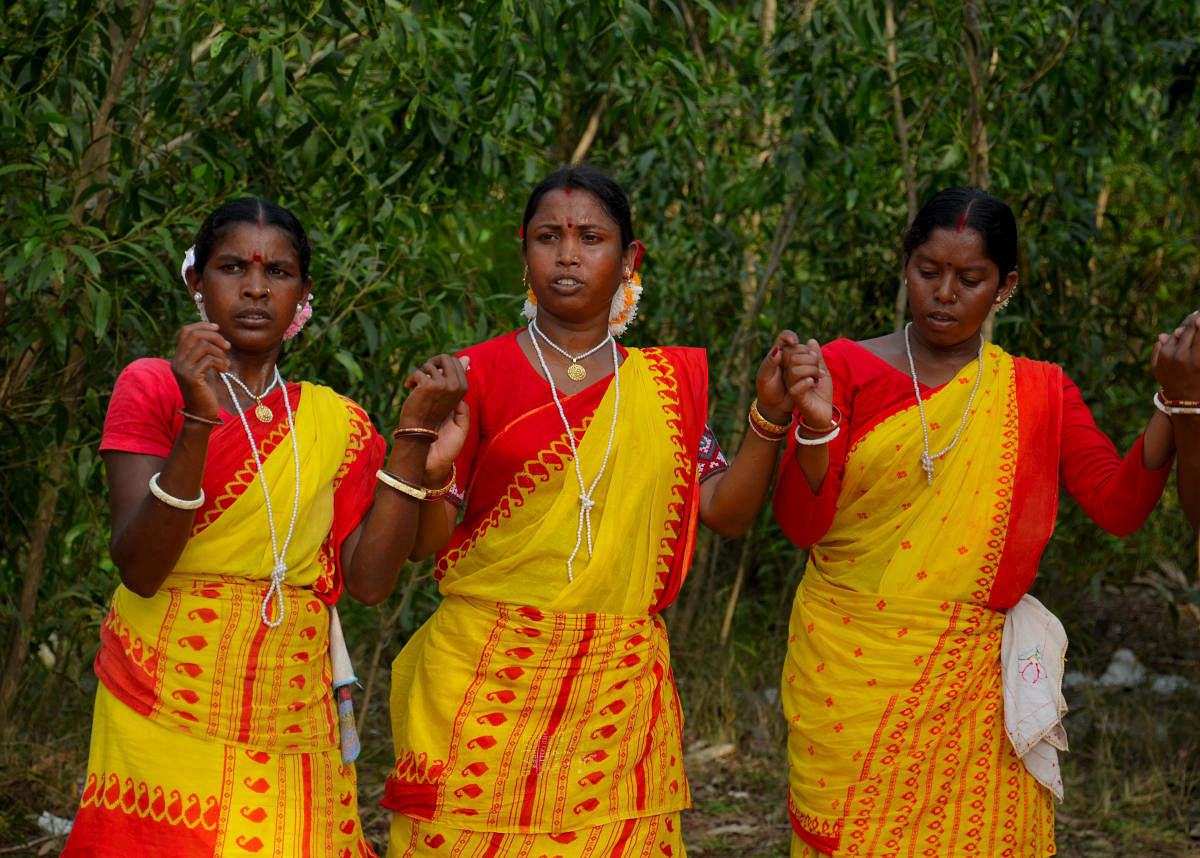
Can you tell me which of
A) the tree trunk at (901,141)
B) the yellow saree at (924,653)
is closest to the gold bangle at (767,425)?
the yellow saree at (924,653)

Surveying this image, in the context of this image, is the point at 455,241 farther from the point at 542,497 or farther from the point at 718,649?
the point at 542,497

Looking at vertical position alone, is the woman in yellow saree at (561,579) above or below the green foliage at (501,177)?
below

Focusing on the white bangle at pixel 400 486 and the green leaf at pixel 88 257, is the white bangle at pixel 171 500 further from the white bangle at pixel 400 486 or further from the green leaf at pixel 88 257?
the green leaf at pixel 88 257

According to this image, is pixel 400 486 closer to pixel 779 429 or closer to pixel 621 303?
pixel 621 303

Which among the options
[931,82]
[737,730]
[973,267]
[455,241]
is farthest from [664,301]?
[973,267]

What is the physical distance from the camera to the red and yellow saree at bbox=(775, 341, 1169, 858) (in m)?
3.15

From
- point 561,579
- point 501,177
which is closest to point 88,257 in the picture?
point 561,579

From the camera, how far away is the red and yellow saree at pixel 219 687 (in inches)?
103

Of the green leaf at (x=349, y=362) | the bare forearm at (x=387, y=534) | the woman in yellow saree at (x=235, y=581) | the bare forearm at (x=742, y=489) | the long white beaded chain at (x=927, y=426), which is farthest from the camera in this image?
the green leaf at (x=349, y=362)

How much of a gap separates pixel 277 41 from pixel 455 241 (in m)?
1.49

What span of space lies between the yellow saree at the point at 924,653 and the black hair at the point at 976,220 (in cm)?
34

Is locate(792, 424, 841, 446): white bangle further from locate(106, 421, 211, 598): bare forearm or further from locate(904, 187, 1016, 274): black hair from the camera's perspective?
locate(106, 421, 211, 598): bare forearm

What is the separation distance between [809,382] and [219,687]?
4.21 ft

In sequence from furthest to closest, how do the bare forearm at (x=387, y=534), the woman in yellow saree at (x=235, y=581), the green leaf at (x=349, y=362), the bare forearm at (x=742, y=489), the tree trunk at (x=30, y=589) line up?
the tree trunk at (x=30, y=589)
the green leaf at (x=349, y=362)
the bare forearm at (x=742, y=489)
the bare forearm at (x=387, y=534)
the woman in yellow saree at (x=235, y=581)
